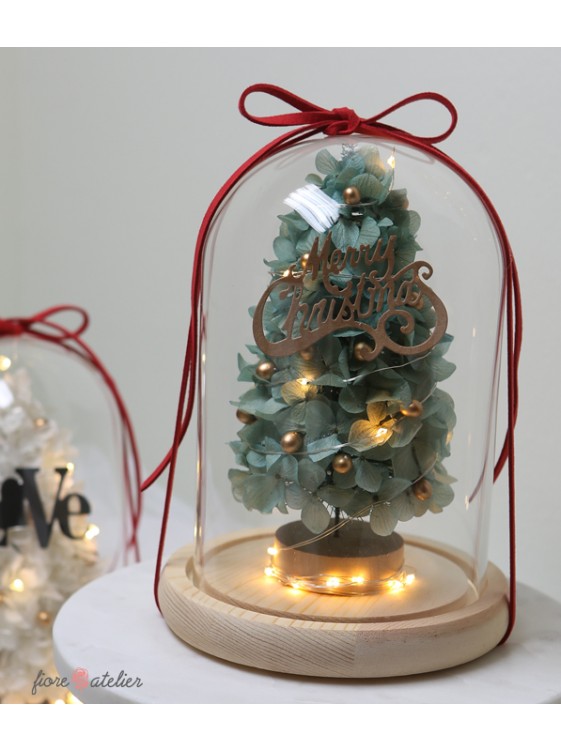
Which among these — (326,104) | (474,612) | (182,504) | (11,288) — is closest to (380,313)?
(474,612)

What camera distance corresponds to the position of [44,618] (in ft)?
3.87

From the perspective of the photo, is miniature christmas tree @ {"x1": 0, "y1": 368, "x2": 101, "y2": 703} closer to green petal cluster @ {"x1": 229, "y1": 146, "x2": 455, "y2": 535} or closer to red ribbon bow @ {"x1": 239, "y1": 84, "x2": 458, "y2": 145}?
green petal cluster @ {"x1": 229, "y1": 146, "x2": 455, "y2": 535}

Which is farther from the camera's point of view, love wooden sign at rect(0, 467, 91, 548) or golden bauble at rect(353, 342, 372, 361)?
love wooden sign at rect(0, 467, 91, 548)

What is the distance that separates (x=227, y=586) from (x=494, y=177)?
2.00 ft

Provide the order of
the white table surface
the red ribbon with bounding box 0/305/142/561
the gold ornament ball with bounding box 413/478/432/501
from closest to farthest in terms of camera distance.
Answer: the white table surface
the gold ornament ball with bounding box 413/478/432/501
the red ribbon with bounding box 0/305/142/561

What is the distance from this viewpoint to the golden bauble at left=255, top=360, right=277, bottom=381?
0.82m

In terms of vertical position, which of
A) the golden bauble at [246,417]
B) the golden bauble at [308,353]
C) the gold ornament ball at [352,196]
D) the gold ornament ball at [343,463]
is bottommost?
the gold ornament ball at [343,463]

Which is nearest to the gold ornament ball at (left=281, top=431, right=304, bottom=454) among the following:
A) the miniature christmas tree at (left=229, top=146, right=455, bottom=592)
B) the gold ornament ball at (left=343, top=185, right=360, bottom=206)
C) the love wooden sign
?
the miniature christmas tree at (left=229, top=146, right=455, bottom=592)

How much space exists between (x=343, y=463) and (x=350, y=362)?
90 mm

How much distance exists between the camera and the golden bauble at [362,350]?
0.78 meters

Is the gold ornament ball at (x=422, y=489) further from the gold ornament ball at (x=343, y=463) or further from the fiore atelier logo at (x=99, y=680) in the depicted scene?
the fiore atelier logo at (x=99, y=680)

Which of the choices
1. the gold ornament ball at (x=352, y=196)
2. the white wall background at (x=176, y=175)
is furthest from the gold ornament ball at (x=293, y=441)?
the white wall background at (x=176, y=175)

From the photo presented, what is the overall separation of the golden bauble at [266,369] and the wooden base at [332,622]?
0.65ft

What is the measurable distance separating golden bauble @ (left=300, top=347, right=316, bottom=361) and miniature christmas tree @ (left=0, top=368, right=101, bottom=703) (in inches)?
21.6
